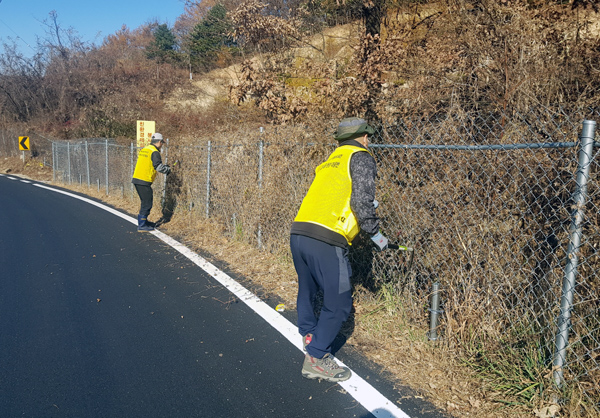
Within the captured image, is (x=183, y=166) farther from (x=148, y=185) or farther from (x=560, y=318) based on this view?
(x=560, y=318)

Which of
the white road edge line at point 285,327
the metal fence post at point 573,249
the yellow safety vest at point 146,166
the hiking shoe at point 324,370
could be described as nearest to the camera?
the metal fence post at point 573,249

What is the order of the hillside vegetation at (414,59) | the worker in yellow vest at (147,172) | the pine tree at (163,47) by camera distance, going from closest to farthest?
the hillside vegetation at (414,59) → the worker in yellow vest at (147,172) → the pine tree at (163,47)

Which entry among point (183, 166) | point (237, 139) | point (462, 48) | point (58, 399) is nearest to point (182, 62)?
point (183, 166)

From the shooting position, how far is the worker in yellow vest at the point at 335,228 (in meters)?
3.35

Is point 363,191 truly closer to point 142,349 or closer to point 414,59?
point 142,349

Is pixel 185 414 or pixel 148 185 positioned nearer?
pixel 185 414

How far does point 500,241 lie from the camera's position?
3.80m

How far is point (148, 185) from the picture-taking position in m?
9.26

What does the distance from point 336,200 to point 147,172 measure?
678 centimetres

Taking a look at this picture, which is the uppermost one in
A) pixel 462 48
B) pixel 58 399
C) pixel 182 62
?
pixel 182 62

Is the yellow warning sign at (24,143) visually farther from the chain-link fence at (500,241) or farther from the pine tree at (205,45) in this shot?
the chain-link fence at (500,241)

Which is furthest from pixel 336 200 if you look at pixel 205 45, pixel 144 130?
pixel 205 45

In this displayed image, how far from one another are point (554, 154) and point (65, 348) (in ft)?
14.6

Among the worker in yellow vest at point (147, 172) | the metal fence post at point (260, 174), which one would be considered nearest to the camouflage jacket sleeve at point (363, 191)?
the metal fence post at point (260, 174)
